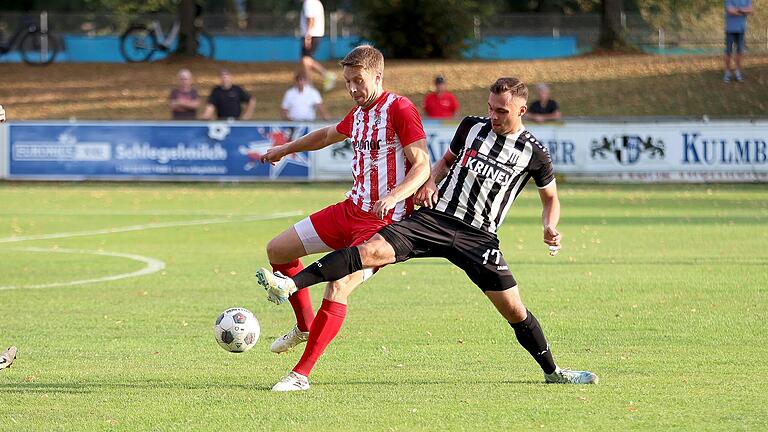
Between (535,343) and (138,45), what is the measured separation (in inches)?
1323

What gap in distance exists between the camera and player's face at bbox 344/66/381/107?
24.8ft

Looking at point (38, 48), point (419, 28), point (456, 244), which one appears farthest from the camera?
point (38, 48)

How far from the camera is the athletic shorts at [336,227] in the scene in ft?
25.9

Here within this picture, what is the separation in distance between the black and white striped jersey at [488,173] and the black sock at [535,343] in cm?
59

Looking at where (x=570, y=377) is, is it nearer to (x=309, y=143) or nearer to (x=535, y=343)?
(x=535, y=343)

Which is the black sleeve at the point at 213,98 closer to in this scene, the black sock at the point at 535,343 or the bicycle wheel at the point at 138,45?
the bicycle wheel at the point at 138,45

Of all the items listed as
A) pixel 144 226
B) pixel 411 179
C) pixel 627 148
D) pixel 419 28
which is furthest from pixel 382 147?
pixel 419 28

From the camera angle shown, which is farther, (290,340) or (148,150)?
(148,150)

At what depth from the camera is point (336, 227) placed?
8031 millimetres

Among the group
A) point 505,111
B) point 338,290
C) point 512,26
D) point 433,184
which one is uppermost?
point 505,111

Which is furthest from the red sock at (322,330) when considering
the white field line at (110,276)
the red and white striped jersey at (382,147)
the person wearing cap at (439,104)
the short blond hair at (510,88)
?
the person wearing cap at (439,104)

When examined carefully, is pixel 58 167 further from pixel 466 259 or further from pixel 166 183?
pixel 466 259

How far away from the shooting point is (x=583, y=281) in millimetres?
12602

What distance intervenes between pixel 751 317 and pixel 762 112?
22.5 m
